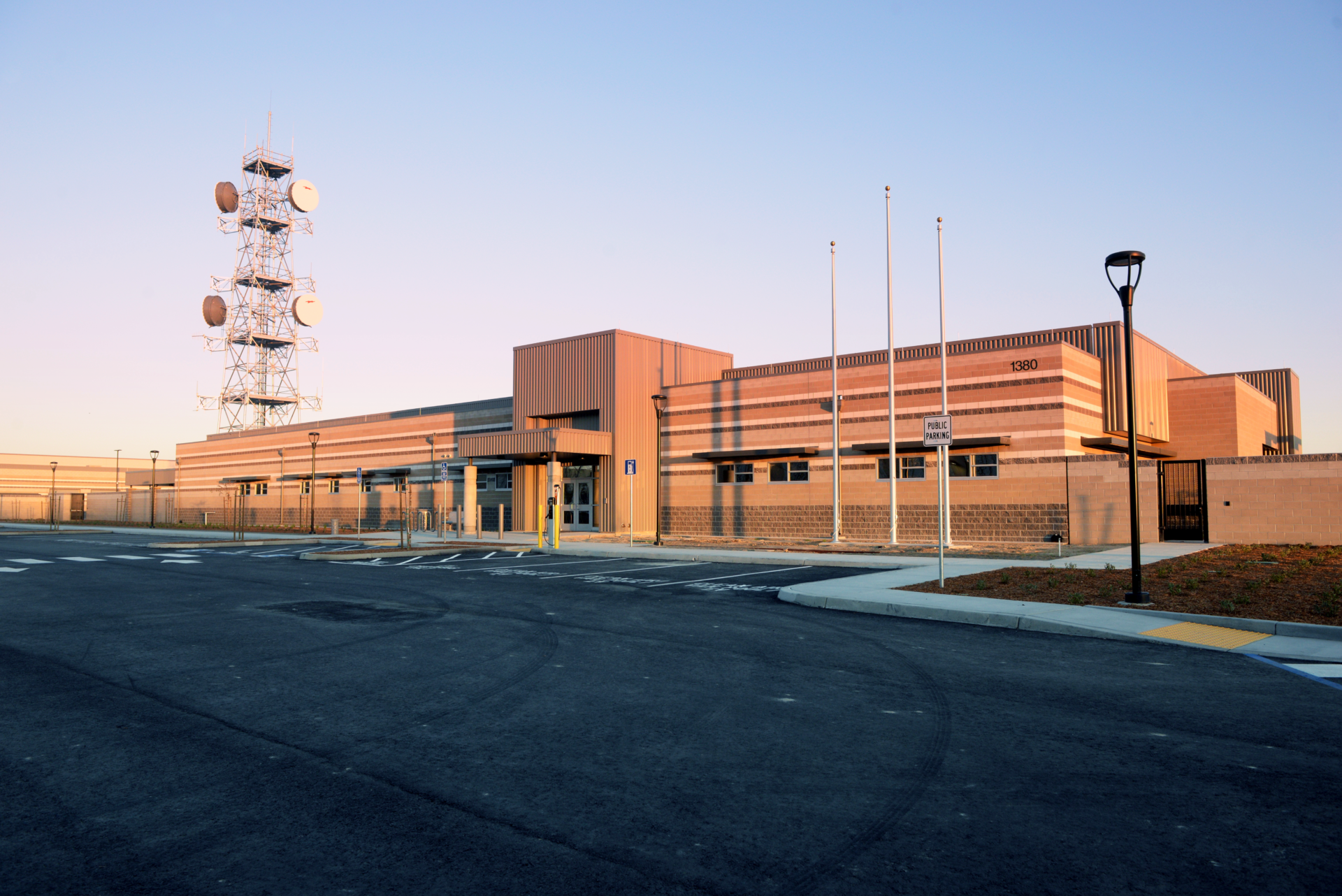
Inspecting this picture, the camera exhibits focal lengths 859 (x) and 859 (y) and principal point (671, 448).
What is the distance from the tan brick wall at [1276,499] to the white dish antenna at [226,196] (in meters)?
77.6

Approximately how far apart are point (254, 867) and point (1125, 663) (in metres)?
8.29

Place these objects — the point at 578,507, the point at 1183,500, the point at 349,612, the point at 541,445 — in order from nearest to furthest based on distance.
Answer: the point at 349,612 < the point at 1183,500 < the point at 541,445 < the point at 578,507

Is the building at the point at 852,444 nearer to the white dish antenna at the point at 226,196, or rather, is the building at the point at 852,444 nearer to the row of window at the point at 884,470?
the row of window at the point at 884,470

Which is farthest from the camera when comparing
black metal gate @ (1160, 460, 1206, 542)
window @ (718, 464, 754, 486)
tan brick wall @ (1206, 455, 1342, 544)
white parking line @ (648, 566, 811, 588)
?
window @ (718, 464, 754, 486)

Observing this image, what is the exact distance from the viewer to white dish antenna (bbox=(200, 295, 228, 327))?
7494 cm

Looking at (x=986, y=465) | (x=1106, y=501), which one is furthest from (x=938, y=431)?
(x=986, y=465)

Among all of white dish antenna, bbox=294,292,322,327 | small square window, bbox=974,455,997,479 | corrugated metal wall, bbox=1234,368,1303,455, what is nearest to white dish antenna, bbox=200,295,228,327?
white dish antenna, bbox=294,292,322,327

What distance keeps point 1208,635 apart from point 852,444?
23.2m

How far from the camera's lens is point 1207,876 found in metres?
3.83

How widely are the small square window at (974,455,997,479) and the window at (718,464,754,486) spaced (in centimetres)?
967

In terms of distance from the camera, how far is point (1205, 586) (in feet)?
48.0

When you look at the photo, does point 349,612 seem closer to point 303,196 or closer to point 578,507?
point 578,507

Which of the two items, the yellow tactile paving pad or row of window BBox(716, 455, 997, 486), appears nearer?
the yellow tactile paving pad

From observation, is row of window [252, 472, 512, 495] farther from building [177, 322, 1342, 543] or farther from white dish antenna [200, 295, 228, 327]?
white dish antenna [200, 295, 228, 327]
